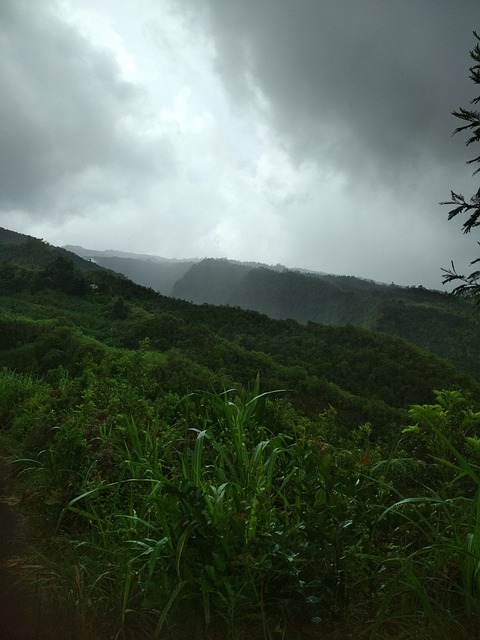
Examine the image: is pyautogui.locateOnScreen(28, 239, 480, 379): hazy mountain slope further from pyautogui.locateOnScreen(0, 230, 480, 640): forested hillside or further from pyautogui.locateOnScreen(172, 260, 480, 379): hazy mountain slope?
pyautogui.locateOnScreen(0, 230, 480, 640): forested hillside

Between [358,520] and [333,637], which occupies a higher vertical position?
[358,520]

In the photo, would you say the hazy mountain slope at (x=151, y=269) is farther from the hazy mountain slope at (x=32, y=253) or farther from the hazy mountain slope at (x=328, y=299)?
the hazy mountain slope at (x=32, y=253)

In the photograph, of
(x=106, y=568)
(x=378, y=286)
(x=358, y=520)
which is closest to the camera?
(x=358, y=520)

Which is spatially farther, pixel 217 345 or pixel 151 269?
pixel 151 269

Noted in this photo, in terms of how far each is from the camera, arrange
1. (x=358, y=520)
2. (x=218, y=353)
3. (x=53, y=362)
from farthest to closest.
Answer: (x=218, y=353) < (x=53, y=362) < (x=358, y=520)

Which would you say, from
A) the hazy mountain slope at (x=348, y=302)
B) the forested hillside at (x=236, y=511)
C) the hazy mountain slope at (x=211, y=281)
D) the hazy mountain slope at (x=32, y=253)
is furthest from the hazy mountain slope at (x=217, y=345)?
the hazy mountain slope at (x=211, y=281)

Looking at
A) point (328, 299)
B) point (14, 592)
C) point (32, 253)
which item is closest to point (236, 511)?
point (14, 592)

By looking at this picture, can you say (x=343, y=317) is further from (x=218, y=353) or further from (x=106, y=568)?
(x=106, y=568)

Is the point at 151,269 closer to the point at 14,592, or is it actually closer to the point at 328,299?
the point at 328,299

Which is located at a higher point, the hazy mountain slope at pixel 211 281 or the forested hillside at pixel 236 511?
the hazy mountain slope at pixel 211 281

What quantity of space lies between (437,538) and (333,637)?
0.51m

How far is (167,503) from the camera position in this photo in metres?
2.13

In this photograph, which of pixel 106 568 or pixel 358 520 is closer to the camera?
pixel 358 520

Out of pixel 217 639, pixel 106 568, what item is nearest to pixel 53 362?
pixel 106 568
